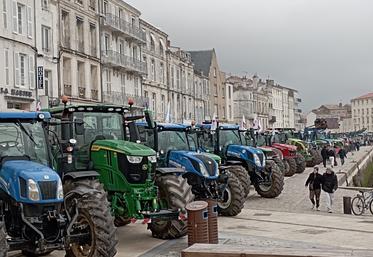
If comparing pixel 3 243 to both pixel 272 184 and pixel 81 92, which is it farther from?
pixel 81 92

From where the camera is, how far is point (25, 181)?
9250 mm

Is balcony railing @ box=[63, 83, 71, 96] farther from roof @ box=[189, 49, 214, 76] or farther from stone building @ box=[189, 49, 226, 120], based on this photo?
roof @ box=[189, 49, 214, 76]

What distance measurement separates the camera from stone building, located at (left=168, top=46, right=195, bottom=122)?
5853 cm

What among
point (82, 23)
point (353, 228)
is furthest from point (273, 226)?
point (82, 23)

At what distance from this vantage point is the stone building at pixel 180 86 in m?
58.5

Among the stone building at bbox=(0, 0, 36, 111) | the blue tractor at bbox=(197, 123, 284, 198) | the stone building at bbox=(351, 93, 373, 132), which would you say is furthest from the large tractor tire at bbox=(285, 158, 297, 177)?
the stone building at bbox=(351, 93, 373, 132)

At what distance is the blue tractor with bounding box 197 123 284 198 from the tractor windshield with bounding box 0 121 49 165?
32.2 feet

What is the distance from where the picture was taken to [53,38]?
34219 mm

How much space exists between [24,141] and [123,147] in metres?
2.46

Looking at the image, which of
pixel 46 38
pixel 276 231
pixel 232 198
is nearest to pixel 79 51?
pixel 46 38

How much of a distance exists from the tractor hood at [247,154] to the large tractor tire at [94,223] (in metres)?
10.8

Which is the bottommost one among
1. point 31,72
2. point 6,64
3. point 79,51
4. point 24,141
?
point 24,141

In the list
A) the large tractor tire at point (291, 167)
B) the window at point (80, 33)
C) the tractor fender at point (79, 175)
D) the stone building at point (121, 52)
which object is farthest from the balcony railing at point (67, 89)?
the tractor fender at point (79, 175)

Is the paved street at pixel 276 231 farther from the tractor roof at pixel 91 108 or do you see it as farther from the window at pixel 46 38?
the window at pixel 46 38
